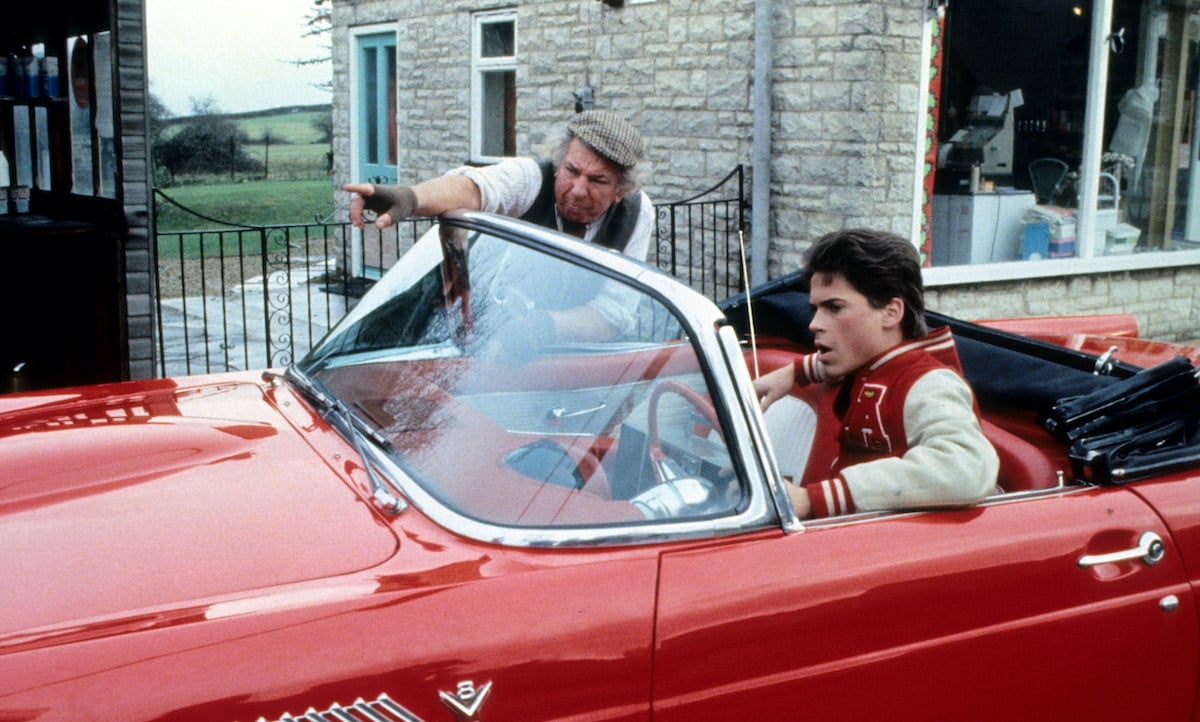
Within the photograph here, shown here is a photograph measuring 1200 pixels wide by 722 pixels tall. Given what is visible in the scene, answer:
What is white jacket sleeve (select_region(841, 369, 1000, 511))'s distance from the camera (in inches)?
89.4

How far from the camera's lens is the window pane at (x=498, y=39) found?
11.0 meters

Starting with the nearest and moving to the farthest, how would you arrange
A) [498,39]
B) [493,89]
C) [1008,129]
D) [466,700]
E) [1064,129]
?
[466,700] < [1008,129] < [1064,129] < [498,39] < [493,89]

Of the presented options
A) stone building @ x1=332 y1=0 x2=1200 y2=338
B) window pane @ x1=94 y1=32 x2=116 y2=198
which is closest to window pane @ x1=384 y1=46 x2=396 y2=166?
stone building @ x1=332 y1=0 x2=1200 y2=338

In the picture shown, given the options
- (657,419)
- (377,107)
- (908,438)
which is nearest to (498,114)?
(377,107)

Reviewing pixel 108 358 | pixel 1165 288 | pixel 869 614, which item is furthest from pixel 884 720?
pixel 1165 288

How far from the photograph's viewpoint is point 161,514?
6.53 feet

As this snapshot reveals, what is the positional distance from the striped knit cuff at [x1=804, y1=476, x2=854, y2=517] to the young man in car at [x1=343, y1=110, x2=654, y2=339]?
3.72 feet

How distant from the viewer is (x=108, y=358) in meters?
5.69

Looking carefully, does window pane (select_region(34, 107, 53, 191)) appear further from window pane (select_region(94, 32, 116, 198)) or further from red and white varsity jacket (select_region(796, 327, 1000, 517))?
red and white varsity jacket (select_region(796, 327, 1000, 517))

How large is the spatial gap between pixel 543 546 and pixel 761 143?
651cm

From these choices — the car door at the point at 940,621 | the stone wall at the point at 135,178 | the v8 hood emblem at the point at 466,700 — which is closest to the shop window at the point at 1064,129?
the stone wall at the point at 135,178

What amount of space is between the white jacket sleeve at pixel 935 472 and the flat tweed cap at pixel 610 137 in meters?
1.26

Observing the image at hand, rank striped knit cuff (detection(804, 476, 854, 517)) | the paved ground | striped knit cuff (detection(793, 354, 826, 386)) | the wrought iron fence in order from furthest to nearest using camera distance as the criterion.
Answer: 1. the paved ground
2. the wrought iron fence
3. striped knit cuff (detection(793, 354, 826, 386))
4. striped knit cuff (detection(804, 476, 854, 517))

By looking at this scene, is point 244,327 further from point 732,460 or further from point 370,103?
point 370,103
